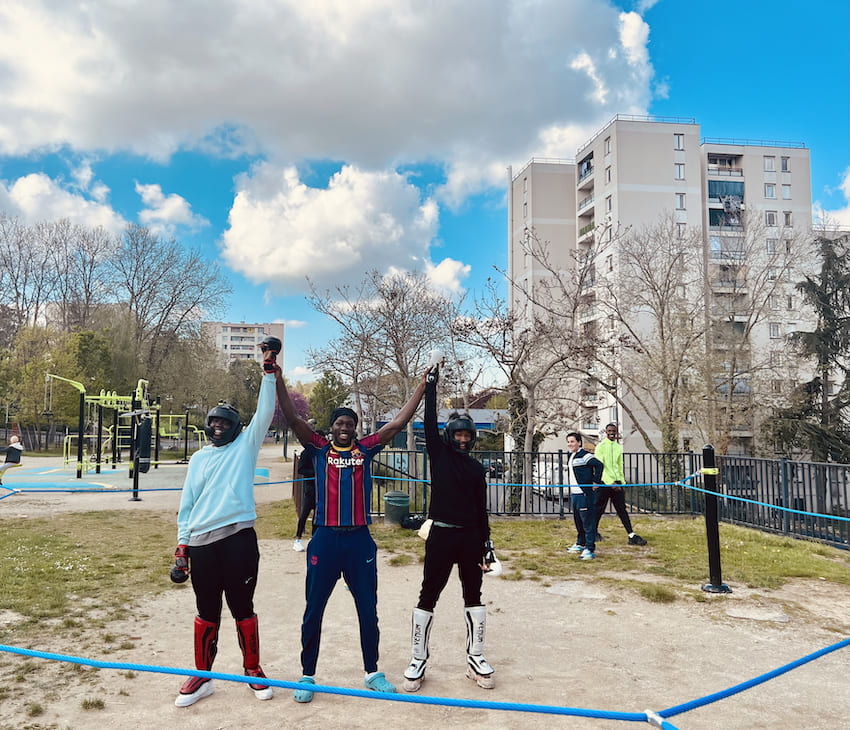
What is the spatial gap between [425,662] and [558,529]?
735 cm

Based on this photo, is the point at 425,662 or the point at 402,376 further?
the point at 402,376

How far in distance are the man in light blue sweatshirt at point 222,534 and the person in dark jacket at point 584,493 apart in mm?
5615

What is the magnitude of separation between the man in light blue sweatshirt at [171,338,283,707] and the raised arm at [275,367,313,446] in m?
0.04

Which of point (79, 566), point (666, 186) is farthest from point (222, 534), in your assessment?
point (666, 186)

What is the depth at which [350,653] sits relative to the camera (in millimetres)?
4832

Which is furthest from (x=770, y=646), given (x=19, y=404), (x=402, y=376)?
(x=19, y=404)

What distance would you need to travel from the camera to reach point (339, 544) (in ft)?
13.1

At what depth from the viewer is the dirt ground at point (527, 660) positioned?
3.74 metres

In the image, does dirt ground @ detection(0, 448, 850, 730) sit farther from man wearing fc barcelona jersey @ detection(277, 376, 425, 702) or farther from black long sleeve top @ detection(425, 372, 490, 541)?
black long sleeve top @ detection(425, 372, 490, 541)

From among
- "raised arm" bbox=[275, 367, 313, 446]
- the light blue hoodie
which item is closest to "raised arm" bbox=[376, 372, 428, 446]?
"raised arm" bbox=[275, 367, 313, 446]

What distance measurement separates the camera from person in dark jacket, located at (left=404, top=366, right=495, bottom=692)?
4.25m

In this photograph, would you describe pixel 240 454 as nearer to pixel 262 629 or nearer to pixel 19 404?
pixel 262 629

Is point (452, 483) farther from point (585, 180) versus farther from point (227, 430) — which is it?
point (585, 180)

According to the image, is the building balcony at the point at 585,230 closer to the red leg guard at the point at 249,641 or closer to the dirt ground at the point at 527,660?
the dirt ground at the point at 527,660
